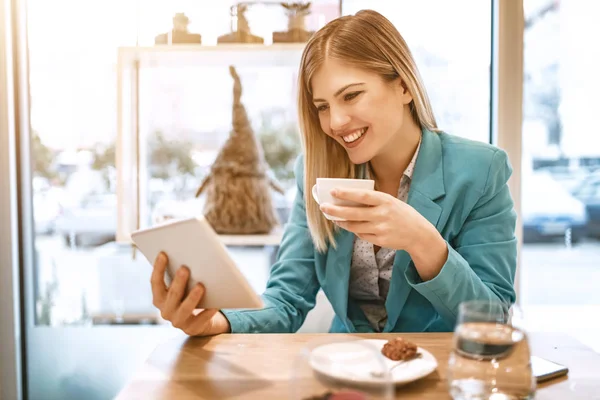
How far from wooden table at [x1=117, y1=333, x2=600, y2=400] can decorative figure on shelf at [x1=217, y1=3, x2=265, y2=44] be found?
3.86 ft

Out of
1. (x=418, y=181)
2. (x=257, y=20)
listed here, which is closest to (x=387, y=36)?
(x=418, y=181)

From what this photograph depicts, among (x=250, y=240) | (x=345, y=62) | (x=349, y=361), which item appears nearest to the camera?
(x=349, y=361)

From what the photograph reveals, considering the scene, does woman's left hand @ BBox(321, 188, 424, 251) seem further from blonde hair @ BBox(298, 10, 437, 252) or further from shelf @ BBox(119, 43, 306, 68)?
shelf @ BBox(119, 43, 306, 68)

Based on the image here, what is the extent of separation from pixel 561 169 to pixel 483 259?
42.8 inches

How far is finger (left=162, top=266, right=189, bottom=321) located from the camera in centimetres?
98

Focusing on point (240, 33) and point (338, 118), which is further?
point (240, 33)

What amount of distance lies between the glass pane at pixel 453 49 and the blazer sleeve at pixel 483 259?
2.55ft

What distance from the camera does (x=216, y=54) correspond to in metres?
1.97

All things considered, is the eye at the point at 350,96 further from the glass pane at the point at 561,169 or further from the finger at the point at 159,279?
the glass pane at the point at 561,169

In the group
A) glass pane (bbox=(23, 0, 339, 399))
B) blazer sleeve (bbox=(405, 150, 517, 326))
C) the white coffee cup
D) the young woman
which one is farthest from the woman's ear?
glass pane (bbox=(23, 0, 339, 399))

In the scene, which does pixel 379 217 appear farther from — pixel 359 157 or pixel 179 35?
pixel 179 35

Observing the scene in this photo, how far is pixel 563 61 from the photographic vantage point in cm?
211

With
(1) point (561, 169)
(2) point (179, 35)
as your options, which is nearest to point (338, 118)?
(2) point (179, 35)

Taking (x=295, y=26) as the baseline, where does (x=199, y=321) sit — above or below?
below
